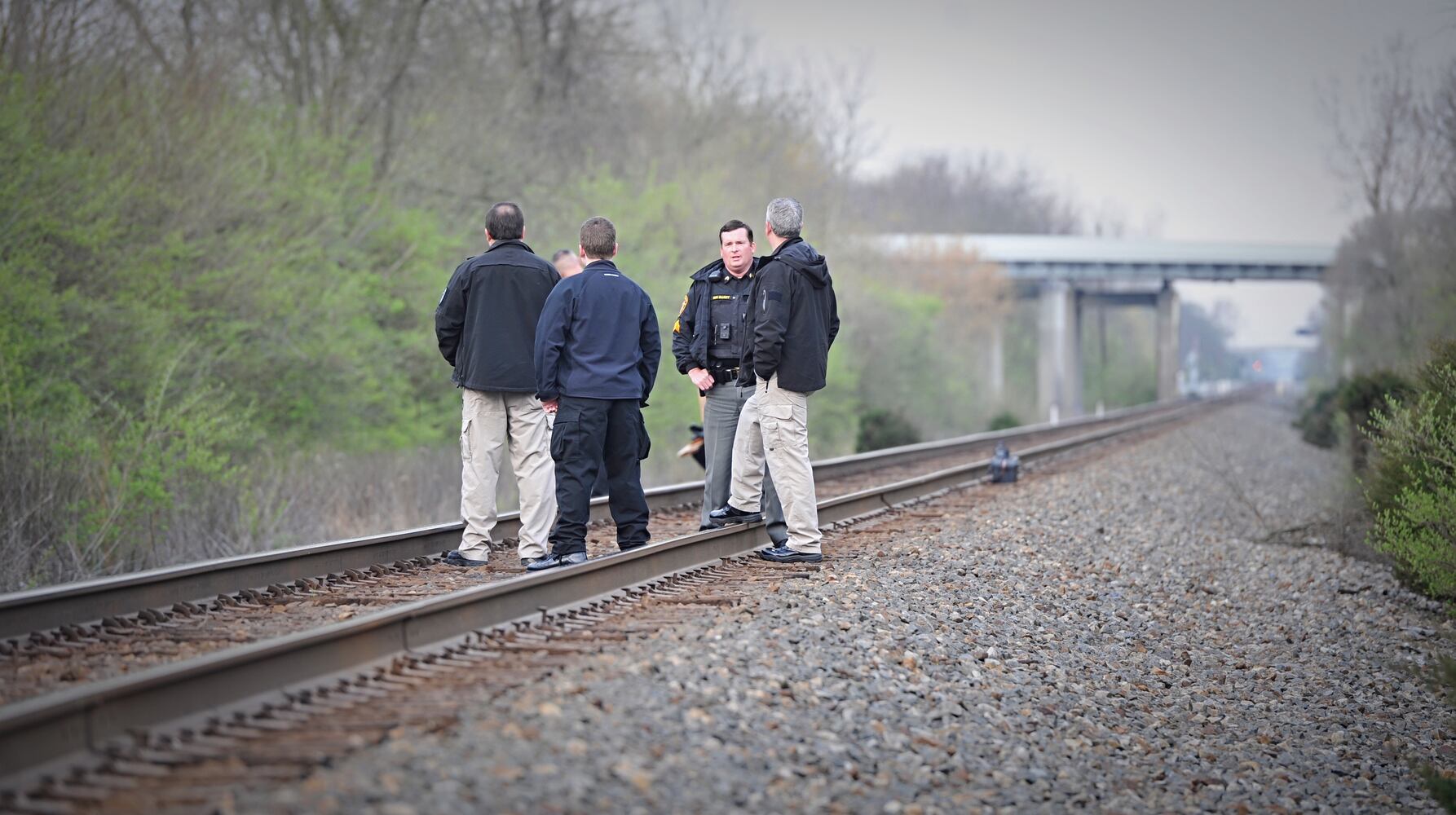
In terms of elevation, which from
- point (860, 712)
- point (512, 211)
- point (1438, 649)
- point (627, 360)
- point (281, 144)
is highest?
point (281, 144)

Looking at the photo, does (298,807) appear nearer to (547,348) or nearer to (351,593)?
A: (351,593)

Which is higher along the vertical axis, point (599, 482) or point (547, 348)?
point (547, 348)

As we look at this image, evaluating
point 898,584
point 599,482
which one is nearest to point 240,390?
point 599,482

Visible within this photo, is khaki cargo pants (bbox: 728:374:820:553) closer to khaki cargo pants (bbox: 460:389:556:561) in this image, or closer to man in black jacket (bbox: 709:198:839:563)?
man in black jacket (bbox: 709:198:839:563)

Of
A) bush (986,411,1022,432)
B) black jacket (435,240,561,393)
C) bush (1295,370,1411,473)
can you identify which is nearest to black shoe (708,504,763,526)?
black jacket (435,240,561,393)

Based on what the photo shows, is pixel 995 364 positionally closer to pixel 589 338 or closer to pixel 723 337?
pixel 723 337

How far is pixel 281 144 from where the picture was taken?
20156 mm

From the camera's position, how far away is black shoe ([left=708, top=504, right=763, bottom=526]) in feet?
33.6

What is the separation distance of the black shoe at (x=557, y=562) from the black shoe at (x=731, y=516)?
177 cm

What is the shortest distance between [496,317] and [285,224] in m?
11.7

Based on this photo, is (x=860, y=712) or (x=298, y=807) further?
(x=860, y=712)

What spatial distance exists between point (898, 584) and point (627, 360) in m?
2.28

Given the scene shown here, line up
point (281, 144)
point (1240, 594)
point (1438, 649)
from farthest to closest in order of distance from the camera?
point (281, 144), point (1240, 594), point (1438, 649)

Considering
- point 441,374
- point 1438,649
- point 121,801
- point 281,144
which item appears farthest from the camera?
point 441,374
